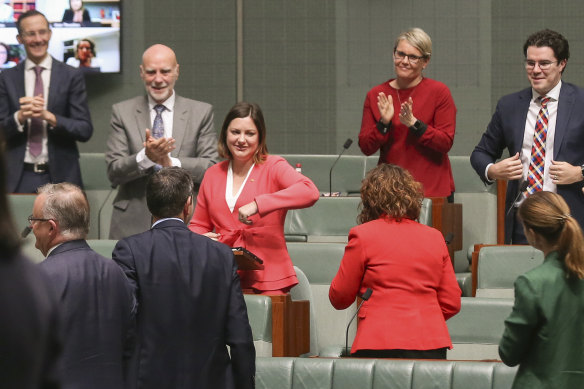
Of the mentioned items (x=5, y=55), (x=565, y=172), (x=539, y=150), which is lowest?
(x=565, y=172)

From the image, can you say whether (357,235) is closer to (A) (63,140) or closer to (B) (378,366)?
(B) (378,366)

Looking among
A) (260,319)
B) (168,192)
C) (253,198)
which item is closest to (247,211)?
(253,198)

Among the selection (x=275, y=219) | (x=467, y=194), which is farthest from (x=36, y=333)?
(x=467, y=194)

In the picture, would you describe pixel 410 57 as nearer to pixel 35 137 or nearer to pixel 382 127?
pixel 382 127

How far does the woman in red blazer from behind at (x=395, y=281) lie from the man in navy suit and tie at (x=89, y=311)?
87cm

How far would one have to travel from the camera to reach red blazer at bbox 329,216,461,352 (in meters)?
3.47

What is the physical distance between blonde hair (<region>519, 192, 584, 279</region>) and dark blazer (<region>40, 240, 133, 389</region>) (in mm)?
1134

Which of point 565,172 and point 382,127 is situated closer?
point 565,172

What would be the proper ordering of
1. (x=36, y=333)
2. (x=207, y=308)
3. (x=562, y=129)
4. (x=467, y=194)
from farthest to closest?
(x=467, y=194) < (x=562, y=129) < (x=207, y=308) < (x=36, y=333)

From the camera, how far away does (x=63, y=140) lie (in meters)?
5.59

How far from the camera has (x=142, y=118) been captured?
16.5 ft

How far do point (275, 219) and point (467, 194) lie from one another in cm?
279

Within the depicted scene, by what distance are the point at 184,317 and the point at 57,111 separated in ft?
9.48

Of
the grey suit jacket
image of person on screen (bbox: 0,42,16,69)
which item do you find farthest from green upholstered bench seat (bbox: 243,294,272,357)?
image of person on screen (bbox: 0,42,16,69)
